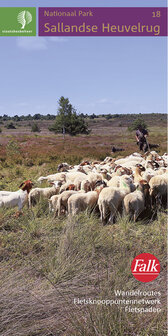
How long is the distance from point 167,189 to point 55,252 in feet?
12.8

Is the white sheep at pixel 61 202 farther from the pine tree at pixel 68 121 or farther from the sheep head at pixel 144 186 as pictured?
the pine tree at pixel 68 121

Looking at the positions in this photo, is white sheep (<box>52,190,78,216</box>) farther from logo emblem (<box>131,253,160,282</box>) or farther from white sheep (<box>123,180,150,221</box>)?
logo emblem (<box>131,253,160,282</box>)

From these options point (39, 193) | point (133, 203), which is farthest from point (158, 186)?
point (39, 193)

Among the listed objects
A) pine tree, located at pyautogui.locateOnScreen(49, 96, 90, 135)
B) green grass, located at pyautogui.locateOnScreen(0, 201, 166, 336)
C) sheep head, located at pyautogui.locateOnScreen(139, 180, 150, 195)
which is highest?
pine tree, located at pyautogui.locateOnScreen(49, 96, 90, 135)

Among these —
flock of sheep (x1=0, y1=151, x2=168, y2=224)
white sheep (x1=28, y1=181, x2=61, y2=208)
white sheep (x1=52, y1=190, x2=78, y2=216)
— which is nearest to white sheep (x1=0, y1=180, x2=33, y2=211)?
flock of sheep (x1=0, y1=151, x2=168, y2=224)

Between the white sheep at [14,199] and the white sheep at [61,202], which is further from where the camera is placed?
the white sheep at [14,199]

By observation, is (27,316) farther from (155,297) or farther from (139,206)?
(139,206)

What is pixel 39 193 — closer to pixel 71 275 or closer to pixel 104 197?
pixel 104 197

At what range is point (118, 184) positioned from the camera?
7324 millimetres

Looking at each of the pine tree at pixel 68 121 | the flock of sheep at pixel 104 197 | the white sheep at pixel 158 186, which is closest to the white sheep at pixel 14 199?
the flock of sheep at pixel 104 197

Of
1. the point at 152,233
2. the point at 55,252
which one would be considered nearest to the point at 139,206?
the point at 152,233

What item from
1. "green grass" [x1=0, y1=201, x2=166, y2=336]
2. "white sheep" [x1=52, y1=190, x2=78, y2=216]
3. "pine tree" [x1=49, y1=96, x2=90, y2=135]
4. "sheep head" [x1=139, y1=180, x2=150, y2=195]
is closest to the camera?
"green grass" [x1=0, y1=201, x2=166, y2=336]

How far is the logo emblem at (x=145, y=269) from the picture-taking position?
3.51 metres

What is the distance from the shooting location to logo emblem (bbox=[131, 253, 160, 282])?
3514 mm
